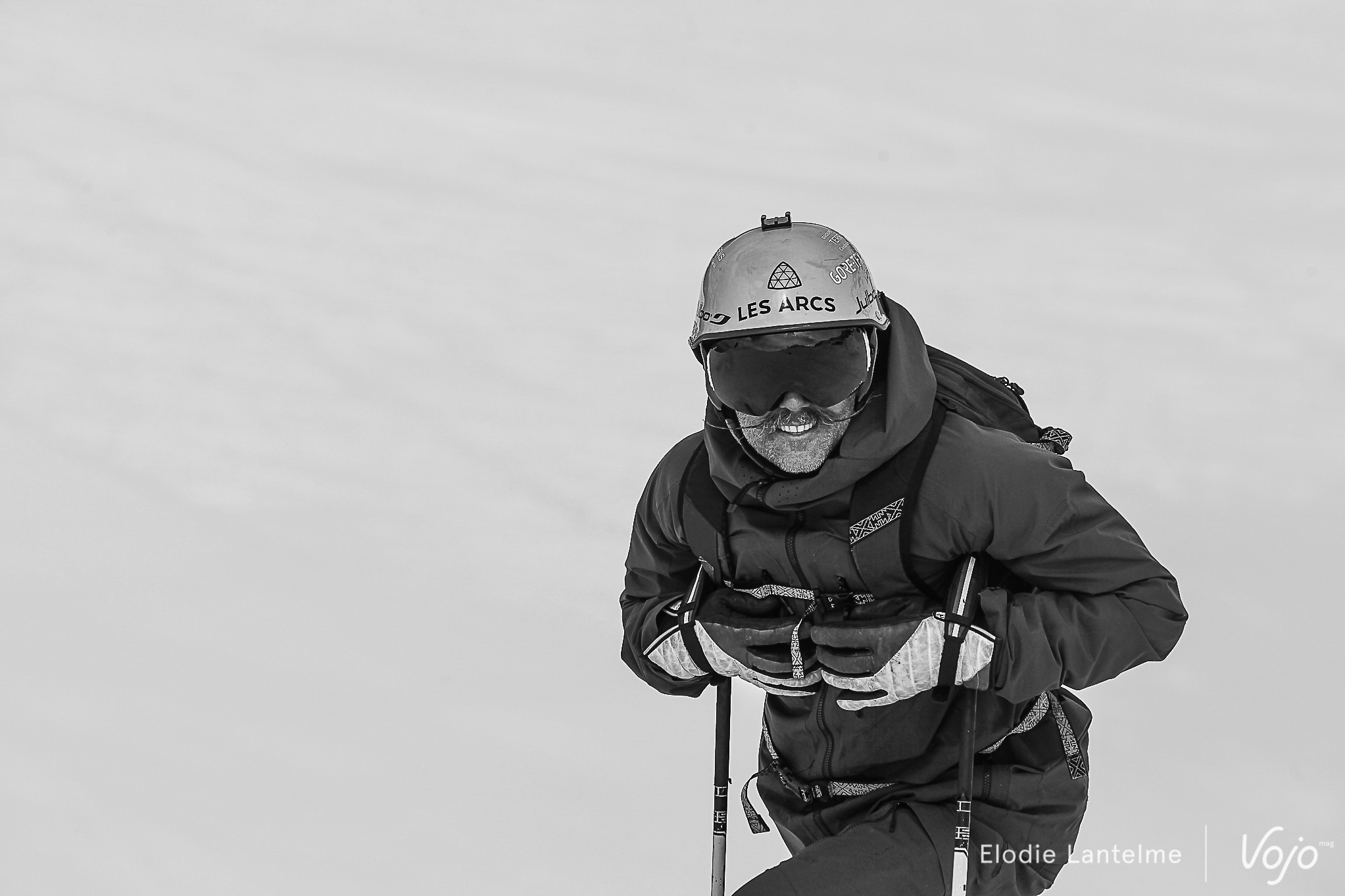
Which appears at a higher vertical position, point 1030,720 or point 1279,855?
point 1279,855

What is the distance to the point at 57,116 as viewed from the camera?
425 inches

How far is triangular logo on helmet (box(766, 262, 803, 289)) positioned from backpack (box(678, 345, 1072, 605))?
1.05 ft

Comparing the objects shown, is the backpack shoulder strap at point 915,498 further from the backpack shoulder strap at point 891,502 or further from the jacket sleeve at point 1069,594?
the jacket sleeve at point 1069,594

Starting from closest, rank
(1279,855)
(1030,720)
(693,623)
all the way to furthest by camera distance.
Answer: (693,623)
(1030,720)
(1279,855)

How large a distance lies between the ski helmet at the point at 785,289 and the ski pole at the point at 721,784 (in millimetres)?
795

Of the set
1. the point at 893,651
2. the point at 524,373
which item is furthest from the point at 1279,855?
the point at 524,373

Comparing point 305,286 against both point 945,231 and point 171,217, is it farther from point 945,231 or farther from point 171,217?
point 945,231

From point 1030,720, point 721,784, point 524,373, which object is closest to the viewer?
point 1030,720

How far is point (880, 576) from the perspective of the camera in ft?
10.3

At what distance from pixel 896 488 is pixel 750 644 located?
16.1 inches

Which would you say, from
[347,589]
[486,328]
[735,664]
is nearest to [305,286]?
[486,328]

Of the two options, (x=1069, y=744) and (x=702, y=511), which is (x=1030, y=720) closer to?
(x=1069, y=744)

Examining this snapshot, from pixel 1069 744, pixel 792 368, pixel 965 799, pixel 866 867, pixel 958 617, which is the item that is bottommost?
pixel 866 867

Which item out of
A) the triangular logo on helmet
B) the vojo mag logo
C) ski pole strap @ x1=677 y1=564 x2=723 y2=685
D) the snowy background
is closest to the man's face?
the triangular logo on helmet
